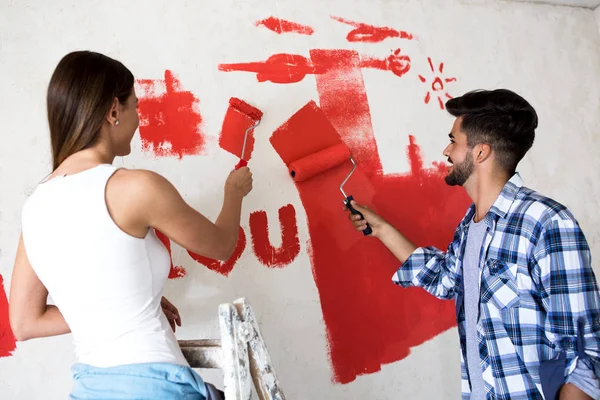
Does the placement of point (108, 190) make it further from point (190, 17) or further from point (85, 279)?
point (190, 17)

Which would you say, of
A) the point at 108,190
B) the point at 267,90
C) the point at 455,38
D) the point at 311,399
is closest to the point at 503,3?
the point at 455,38

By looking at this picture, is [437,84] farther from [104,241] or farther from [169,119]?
[104,241]

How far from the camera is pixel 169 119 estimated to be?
4.91 feet

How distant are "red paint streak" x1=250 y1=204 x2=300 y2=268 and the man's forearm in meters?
0.27

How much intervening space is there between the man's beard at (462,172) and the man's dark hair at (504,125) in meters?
0.05

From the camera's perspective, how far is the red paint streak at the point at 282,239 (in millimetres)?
1552

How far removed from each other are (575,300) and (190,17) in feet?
4.15

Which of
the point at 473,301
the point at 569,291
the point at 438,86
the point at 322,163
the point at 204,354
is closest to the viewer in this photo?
the point at 204,354

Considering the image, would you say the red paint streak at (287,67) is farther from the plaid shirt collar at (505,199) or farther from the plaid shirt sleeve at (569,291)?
the plaid shirt sleeve at (569,291)

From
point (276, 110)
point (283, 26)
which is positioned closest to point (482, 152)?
point (276, 110)

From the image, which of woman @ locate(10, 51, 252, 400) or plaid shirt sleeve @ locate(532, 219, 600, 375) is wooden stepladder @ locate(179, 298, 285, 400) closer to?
woman @ locate(10, 51, 252, 400)

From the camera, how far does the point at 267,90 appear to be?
1617mm

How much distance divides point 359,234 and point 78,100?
3.22 feet

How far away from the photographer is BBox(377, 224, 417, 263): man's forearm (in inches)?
62.5
